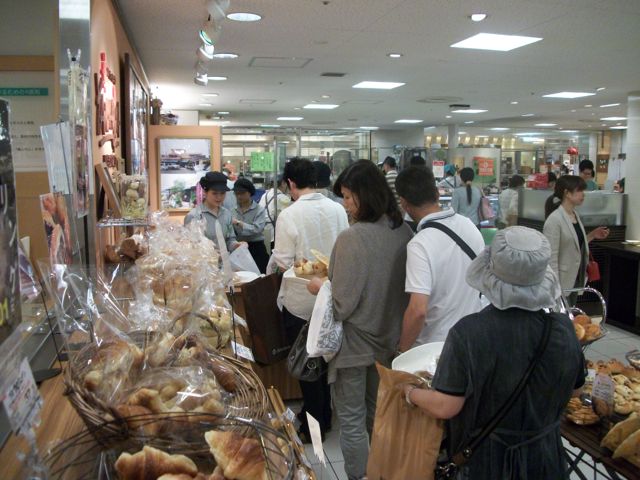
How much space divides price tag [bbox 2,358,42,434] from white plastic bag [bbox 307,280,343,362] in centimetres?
163

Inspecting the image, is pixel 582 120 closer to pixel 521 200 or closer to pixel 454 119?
pixel 454 119

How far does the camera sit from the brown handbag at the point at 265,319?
9.96ft

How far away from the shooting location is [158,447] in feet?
3.03

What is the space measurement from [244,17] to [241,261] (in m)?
2.13

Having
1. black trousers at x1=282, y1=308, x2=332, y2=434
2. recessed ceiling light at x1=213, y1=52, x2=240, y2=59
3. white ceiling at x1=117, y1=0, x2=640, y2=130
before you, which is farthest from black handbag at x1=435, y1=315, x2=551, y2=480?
recessed ceiling light at x1=213, y1=52, x2=240, y2=59

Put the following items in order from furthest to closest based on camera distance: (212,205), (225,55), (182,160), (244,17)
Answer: (182,160)
(225,55)
(244,17)
(212,205)

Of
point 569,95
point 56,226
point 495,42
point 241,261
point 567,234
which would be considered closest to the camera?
point 56,226

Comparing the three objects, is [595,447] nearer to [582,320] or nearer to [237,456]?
[582,320]

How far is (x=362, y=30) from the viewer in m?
5.16

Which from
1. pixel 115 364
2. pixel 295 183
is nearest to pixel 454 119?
pixel 295 183

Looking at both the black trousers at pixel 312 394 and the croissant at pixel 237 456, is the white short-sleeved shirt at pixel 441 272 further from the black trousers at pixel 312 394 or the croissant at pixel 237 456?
the croissant at pixel 237 456

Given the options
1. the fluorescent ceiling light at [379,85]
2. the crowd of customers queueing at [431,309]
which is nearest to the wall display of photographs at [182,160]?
the crowd of customers queueing at [431,309]

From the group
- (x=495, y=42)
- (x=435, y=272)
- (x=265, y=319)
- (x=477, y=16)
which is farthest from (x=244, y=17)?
(x=435, y=272)

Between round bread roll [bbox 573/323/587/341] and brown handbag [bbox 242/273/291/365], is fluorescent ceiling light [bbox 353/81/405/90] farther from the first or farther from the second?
round bread roll [bbox 573/323/587/341]
